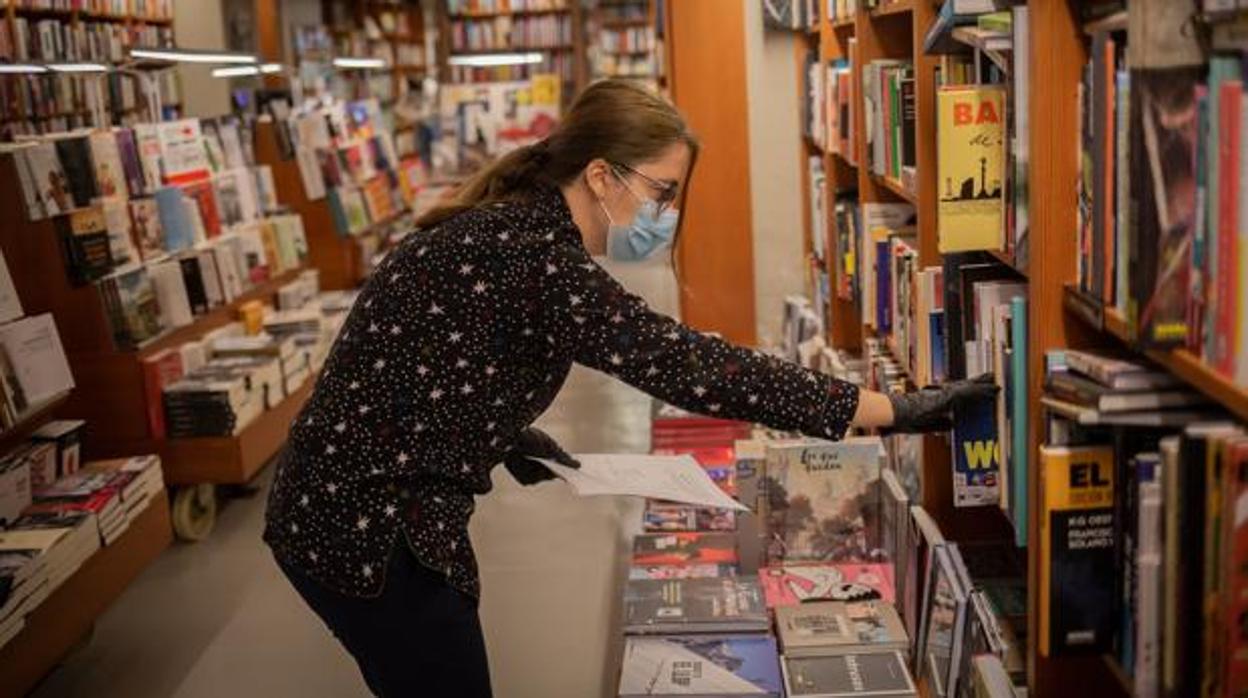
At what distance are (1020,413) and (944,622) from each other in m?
0.63

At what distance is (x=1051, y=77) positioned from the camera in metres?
1.69

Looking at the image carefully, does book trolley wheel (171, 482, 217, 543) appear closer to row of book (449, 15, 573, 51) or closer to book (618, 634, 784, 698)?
book (618, 634, 784, 698)

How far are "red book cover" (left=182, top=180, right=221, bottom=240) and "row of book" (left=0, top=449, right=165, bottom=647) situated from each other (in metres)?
1.43

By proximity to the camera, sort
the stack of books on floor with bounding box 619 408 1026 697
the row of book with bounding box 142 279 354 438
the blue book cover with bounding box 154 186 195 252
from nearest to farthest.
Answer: the stack of books on floor with bounding box 619 408 1026 697 < the row of book with bounding box 142 279 354 438 < the blue book cover with bounding box 154 186 195 252

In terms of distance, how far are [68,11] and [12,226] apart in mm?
4246

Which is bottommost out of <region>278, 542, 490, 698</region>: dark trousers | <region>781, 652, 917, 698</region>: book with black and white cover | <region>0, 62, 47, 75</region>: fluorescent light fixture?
<region>781, 652, 917, 698</region>: book with black and white cover

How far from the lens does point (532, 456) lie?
2268 mm

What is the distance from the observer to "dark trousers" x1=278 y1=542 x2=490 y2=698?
192cm

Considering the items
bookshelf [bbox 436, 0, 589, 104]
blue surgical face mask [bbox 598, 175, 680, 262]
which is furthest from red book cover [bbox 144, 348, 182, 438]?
bookshelf [bbox 436, 0, 589, 104]

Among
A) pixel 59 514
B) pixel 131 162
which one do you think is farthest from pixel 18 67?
pixel 59 514

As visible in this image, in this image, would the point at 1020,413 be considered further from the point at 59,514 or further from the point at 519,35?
the point at 519,35

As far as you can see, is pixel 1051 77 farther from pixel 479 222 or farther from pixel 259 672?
pixel 259 672

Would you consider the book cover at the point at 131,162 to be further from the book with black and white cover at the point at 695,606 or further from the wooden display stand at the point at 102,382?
the book with black and white cover at the point at 695,606

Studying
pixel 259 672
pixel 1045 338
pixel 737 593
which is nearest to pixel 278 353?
pixel 259 672
